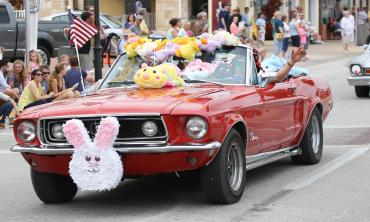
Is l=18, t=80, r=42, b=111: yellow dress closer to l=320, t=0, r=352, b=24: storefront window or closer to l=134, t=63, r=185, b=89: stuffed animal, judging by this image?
l=134, t=63, r=185, b=89: stuffed animal

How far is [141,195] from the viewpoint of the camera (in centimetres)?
961

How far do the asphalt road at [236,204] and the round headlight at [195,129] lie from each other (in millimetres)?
692

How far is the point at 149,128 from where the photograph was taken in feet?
27.5

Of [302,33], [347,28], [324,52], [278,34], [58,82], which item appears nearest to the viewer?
[58,82]

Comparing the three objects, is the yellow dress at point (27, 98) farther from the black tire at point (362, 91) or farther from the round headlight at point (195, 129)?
the round headlight at point (195, 129)

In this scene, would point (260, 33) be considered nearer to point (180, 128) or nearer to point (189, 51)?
point (189, 51)

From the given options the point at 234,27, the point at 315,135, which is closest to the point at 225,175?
the point at 315,135

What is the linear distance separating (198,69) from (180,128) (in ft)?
6.39

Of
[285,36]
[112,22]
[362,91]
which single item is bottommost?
[362,91]

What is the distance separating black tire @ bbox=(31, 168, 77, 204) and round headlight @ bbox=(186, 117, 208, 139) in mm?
1569

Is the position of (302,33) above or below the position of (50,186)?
above

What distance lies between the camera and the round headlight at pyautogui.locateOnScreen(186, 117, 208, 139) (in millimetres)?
8336

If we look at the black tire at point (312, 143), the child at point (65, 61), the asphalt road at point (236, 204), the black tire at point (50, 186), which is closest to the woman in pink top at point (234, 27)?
the child at point (65, 61)

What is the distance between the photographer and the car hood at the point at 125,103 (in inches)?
332
